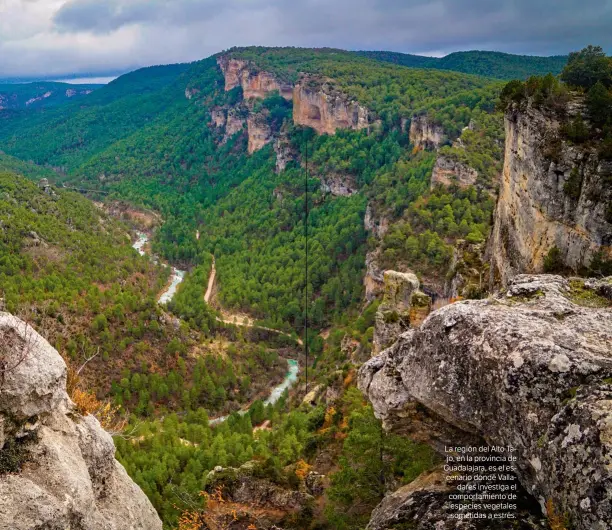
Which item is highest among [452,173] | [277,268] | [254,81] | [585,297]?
[254,81]

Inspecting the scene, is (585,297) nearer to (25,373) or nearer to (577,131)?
(577,131)

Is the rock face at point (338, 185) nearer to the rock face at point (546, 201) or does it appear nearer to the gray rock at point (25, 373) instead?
the rock face at point (546, 201)

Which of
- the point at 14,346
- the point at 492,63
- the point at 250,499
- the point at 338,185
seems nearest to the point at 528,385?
the point at 14,346

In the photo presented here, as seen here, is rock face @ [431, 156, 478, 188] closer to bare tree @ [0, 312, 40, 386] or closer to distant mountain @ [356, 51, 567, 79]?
bare tree @ [0, 312, 40, 386]

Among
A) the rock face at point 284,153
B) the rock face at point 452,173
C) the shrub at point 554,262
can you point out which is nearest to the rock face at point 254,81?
the rock face at point 284,153

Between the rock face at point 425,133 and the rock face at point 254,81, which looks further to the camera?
the rock face at point 254,81

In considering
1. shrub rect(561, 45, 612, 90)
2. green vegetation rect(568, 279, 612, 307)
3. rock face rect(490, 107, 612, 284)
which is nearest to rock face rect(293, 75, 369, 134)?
shrub rect(561, 45, 612, 90)

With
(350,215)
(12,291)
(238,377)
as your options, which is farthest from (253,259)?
(12,291)
